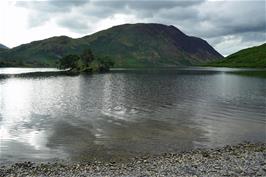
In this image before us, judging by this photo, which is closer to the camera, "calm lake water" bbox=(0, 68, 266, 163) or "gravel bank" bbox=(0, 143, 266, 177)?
"gravel bank" bbox=(0, 143, 266, 177)

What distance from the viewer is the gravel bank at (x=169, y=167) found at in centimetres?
2837

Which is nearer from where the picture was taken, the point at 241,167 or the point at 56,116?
the point at 241,167

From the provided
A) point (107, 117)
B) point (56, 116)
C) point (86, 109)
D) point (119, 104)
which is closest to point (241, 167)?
point (107, 117)

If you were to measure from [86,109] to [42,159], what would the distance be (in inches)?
1409

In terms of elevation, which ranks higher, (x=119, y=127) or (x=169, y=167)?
(x=169, y=167)

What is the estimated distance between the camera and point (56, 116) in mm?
62625

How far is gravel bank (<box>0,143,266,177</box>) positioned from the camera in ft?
93.1

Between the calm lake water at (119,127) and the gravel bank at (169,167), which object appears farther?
the calm lake water at (119,127)

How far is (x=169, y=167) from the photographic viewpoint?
30.0 meters

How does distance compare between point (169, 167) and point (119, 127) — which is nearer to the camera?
point (169, 167)

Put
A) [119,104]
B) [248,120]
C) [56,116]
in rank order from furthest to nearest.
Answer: [119,104] → [56,116] → [248,120]

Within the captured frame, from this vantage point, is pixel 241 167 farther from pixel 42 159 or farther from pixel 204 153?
pixel 42 159

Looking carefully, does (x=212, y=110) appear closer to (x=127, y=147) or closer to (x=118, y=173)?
(x=127, y=147)

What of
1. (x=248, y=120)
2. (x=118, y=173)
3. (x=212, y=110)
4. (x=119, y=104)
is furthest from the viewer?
(x=119, y=104)
